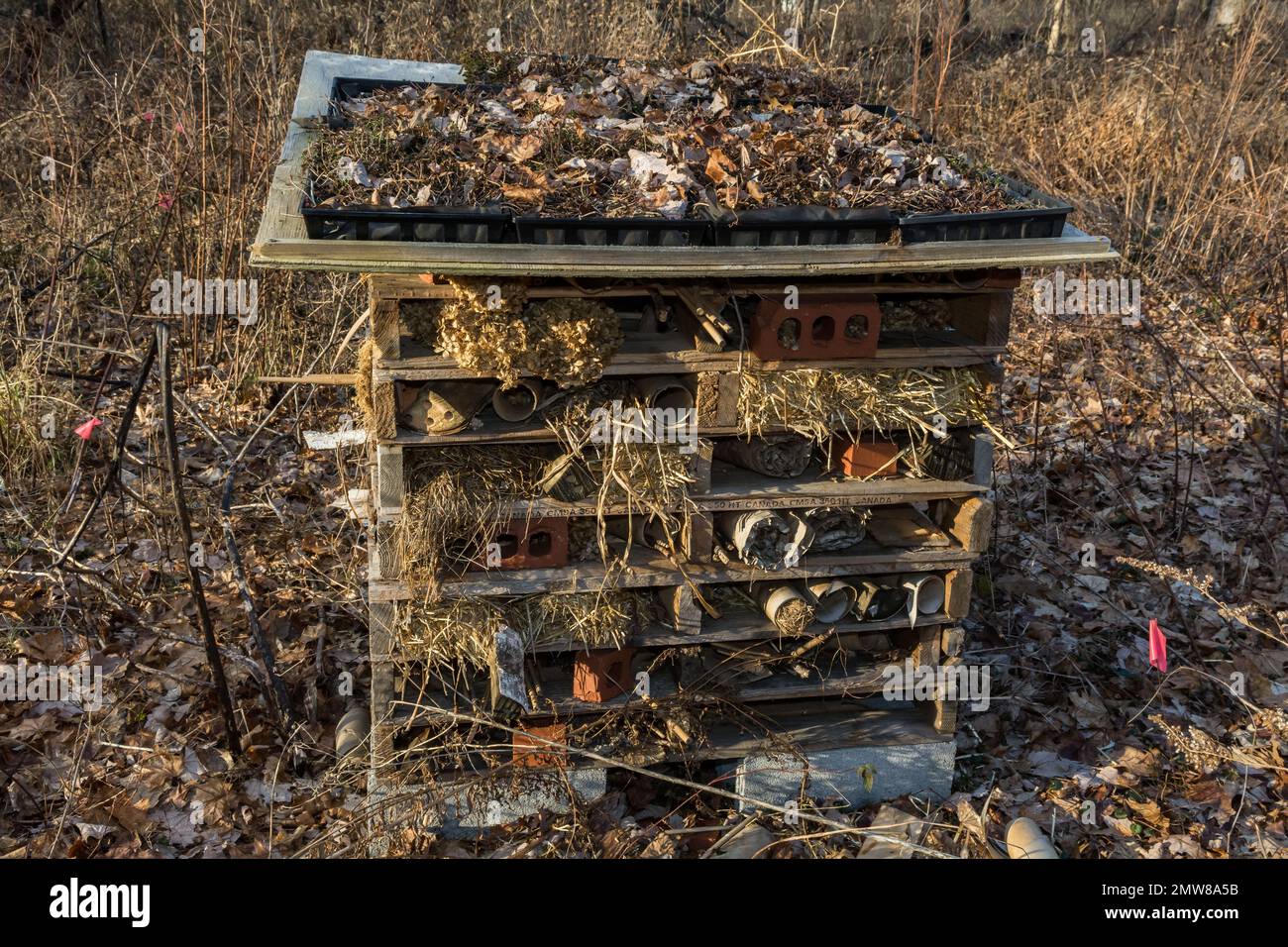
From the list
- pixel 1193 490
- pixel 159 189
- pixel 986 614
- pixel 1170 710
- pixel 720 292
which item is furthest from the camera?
pixel 159 189

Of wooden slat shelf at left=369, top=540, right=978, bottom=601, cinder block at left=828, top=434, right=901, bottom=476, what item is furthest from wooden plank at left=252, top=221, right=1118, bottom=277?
wooden slat shelf at left=369, top=540, right=978, bottom=601

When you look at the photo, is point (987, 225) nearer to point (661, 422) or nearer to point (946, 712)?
point (661, 422)

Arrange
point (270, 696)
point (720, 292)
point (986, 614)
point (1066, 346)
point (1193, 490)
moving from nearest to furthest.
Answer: point (720, 292)
point (270, 696)
point (986, 614)
point (1193, 490)
point (1066, 346)

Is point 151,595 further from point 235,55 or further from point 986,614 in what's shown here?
point 986,614

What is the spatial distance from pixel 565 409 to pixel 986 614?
2.96m

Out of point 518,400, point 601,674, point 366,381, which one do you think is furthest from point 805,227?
point 601,674

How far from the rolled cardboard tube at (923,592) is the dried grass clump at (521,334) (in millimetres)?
1593

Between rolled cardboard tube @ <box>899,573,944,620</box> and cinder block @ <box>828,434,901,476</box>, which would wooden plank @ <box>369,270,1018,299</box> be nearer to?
cinder block @ <box>828,434,901,476</box>

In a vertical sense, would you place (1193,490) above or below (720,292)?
below

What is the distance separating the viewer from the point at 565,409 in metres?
3.91

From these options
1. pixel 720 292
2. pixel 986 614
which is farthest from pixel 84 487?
pixel 986 614

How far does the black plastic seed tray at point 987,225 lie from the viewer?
11.5 ft

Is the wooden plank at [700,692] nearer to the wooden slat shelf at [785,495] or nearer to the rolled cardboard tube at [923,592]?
the rolled cardboard tube at [923,592]

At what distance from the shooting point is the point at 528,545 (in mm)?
4070
